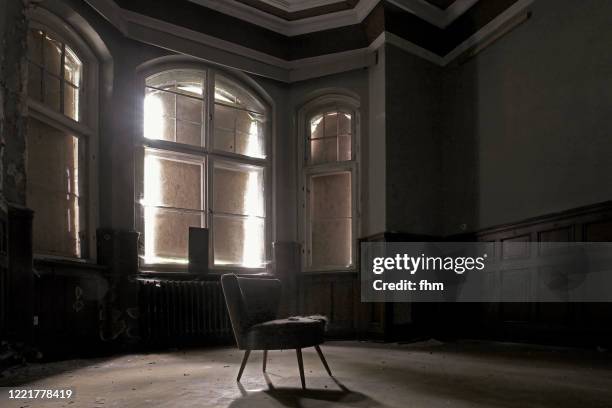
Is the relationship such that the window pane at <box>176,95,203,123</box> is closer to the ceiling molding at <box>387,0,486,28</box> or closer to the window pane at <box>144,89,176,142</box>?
the window pane at <box>144,89,176,142</box>

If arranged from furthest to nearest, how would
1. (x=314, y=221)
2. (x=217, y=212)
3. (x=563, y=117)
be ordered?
(x=314, y=221) < (x=217, y=212) < (x=563, y=117)

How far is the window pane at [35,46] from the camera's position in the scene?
14.8 ft

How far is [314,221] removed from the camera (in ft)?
22.3

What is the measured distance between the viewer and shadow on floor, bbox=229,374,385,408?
8.45ft

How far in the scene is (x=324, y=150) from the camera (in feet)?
22.6

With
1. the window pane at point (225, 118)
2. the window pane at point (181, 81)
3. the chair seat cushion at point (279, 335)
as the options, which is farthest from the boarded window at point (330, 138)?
the chair seat cushion at point (279, 335)

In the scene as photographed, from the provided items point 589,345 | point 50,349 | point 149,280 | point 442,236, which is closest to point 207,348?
point 149,280

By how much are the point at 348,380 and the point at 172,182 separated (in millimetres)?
3667

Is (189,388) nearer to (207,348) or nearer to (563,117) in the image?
(207,348)

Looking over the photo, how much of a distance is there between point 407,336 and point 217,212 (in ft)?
9.14

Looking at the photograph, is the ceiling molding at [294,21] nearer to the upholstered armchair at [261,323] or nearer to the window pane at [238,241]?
the window pane at [238,241]

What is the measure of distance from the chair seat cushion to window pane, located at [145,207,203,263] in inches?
119

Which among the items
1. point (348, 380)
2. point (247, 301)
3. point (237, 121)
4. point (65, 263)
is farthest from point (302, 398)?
point (237, 121)

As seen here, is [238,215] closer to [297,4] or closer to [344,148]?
[344,148]
